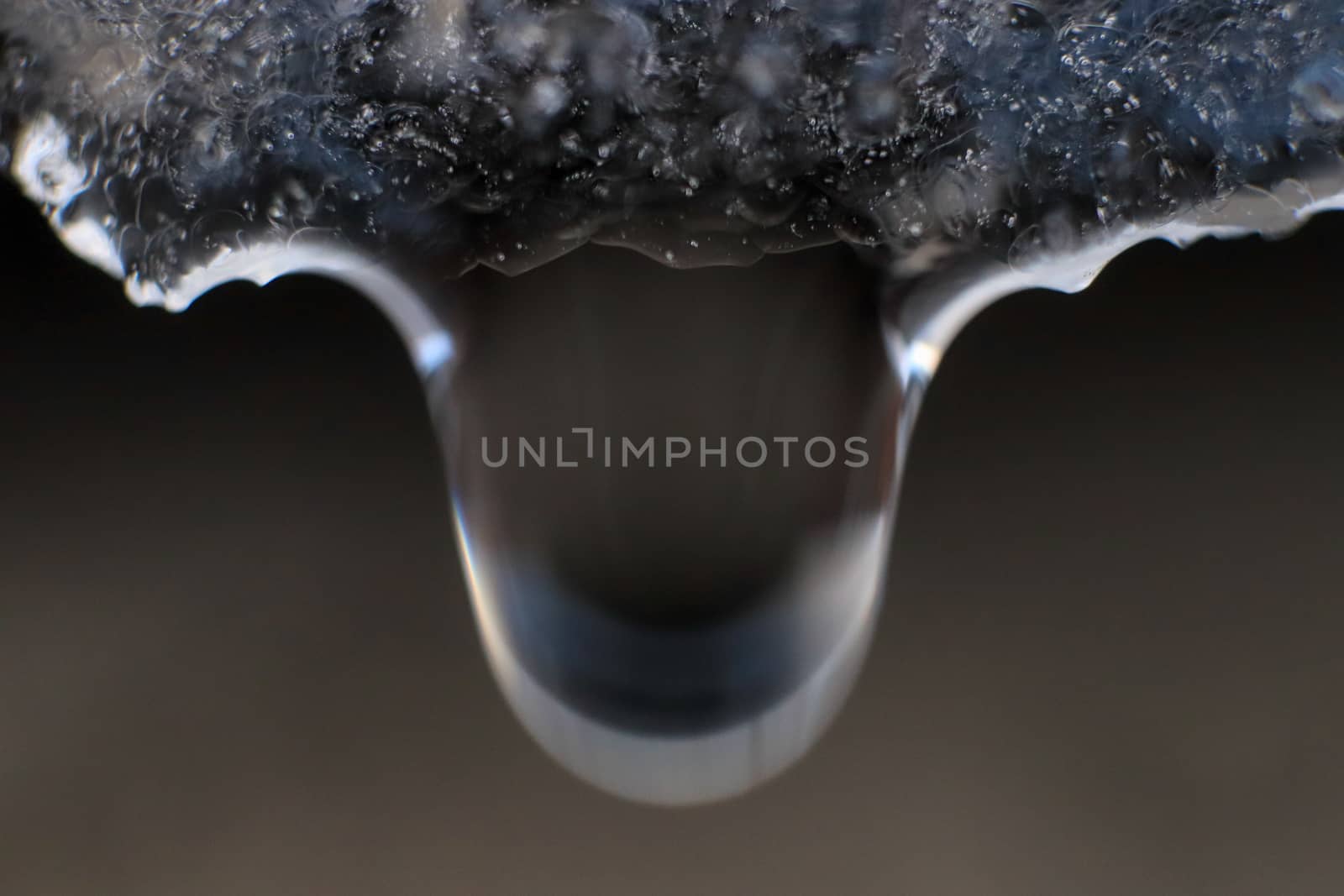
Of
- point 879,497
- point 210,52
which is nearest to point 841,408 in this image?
point 879,497

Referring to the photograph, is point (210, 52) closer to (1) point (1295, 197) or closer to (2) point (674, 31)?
(2) point (674, 31)

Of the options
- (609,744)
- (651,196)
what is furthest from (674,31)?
(609,744)

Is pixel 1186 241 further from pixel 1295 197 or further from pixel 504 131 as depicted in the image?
pixel 504 131

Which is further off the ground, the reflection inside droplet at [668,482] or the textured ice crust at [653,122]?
the textured ice crust at [653,122]

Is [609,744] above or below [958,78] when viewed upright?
below

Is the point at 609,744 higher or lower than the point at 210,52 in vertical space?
lower

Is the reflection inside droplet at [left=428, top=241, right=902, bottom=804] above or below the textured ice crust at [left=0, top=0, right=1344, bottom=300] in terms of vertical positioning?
below
